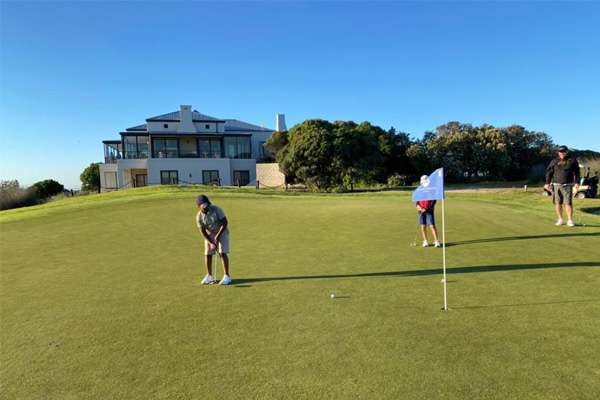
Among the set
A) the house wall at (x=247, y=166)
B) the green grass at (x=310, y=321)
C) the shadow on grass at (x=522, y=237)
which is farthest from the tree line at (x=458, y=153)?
the green grass at (x=310, y=321)

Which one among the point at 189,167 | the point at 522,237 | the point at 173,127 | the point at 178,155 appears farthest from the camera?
the point at 173,127

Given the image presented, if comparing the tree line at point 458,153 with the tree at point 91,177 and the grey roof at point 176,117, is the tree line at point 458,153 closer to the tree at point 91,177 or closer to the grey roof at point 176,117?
the grey roof at point 176,117

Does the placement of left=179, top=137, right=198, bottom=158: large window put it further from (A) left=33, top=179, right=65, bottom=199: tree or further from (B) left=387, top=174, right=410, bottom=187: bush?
(B) left=387, top=174, right=410, bottom=187: bush

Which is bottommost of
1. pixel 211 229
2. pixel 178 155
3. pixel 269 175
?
pixel 211 229

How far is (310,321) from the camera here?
4930 mm

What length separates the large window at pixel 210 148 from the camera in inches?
2105

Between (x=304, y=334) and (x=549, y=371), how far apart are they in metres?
2.45

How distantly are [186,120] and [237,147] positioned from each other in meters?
8.01

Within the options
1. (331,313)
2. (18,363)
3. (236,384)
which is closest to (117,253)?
(18,363)

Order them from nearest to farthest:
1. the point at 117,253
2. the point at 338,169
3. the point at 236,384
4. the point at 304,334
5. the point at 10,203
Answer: the point at 236,384 → the point at 304,334 → the point at 117,253 → the point at 10,203 → the point at 338,169

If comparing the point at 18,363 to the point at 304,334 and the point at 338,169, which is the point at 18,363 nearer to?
the point at 304,334

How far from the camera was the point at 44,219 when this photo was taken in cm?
1593

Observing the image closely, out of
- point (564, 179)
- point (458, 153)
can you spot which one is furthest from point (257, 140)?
point (564, 179)

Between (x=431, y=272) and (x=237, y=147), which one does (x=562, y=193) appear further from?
(x=237, y=147)
